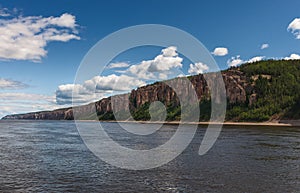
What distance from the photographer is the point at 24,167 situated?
4106 centimetres

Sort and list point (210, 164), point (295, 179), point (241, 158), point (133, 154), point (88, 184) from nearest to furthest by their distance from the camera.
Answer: point (88, 184)
point (295, 179)
point (210, 164)
point (241, 158)
point (133, 154)

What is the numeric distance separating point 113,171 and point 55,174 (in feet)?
22.1

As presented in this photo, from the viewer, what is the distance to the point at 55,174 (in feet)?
121

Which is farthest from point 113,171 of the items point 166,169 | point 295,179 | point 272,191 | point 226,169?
point 295,179

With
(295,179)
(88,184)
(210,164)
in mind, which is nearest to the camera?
(88,184)

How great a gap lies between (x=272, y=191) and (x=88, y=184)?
57.9 ft

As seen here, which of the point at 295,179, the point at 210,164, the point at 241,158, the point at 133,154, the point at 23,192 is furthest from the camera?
the point at 133,154

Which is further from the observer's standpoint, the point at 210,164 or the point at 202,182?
the point at 210,164

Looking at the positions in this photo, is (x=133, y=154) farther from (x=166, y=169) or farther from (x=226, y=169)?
(x=226, y=169)

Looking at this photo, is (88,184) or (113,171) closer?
(88,184)

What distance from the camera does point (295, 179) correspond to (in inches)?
1374

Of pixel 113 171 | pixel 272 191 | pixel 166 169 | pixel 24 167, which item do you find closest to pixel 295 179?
pixel 272 191

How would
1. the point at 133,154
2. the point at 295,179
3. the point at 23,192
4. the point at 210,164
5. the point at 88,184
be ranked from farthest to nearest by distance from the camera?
the point at 133,154
the point at 210,164
the point at 295,179
the point at 88,184
the point at 23,192

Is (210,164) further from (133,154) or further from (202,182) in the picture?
(133,154)
